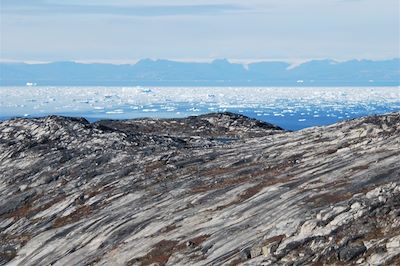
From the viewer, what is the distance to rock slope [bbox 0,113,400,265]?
155 ft

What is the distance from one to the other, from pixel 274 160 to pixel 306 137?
8.11m

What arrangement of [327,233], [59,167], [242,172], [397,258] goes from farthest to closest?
[59,167] → [242,172] → [327,233] → [397,258]

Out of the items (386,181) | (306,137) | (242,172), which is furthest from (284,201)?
(306,137)

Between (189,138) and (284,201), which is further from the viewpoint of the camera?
(189,138)

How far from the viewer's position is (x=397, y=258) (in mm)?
40500

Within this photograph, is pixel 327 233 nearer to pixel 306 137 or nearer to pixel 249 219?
pixel 249 219

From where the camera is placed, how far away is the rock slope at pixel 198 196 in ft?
155

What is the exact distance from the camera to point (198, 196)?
6444 centimetres

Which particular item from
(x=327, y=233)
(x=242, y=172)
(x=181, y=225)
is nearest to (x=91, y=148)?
(x=242, y=172)

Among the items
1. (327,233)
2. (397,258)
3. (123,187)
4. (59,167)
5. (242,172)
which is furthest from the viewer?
(59,167)

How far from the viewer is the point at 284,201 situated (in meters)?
55.1

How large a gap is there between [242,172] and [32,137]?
35.8m

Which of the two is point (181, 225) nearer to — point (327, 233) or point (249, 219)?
point (249, 219)

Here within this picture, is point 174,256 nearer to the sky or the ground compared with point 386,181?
nearer to the ground
